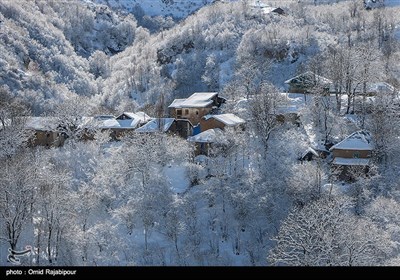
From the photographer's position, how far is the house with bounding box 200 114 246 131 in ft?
180

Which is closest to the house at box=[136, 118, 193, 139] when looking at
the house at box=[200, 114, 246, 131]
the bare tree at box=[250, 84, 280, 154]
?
the house at box=[200, 114, 246, 131]

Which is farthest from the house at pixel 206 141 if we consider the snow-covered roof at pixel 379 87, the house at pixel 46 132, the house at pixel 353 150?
the snow-covered roof at pixel 379 87

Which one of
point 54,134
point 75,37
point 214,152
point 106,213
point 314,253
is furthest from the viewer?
point 75,37

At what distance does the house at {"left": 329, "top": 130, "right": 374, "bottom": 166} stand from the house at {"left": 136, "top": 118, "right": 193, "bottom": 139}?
62.5 feet

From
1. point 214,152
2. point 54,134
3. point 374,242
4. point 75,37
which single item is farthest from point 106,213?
point 75,37

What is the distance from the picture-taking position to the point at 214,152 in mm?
49188

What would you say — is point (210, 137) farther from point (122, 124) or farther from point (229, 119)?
point (122, 124)

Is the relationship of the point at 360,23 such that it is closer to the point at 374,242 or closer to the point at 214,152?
the point at 214,152

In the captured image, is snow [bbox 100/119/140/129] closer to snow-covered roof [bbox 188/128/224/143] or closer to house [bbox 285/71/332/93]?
snow-covered roof [bbox 188/128/224/143]

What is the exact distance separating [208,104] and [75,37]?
111 metres

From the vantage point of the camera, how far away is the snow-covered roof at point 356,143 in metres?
46.6

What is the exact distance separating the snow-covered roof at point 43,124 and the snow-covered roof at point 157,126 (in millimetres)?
10520

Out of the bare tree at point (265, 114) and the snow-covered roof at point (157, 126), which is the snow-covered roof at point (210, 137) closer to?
the bare tree at point (265, 114)

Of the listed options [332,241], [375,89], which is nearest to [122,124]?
[375,89]
